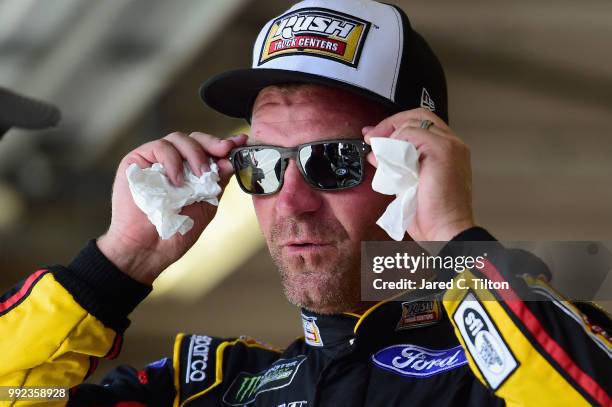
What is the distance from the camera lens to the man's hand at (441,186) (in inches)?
57.3

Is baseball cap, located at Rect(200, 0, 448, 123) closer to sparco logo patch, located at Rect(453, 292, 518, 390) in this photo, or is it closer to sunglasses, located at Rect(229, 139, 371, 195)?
sunglasses, located at Rect(229, 139, 371, 195)

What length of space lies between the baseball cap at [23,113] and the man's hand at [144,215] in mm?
396

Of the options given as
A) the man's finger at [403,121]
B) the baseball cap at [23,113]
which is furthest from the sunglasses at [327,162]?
the baseball cap at [23,113]

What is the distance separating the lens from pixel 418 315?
5.81 ft

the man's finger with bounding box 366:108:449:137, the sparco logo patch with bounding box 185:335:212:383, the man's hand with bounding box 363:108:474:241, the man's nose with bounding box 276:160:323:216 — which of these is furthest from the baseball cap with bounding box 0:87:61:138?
the man's hand with bounding box 363:108:474:241

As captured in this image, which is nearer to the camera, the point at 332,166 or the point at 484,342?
the point at 484,342

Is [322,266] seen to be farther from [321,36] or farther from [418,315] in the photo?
[321,36]

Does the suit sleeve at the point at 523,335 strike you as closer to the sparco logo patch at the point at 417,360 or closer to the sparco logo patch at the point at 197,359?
the sparco logo patch at the point at 417,360

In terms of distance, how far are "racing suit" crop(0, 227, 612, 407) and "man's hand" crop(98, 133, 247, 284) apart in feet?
0.11

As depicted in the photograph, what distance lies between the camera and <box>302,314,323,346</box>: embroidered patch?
184 cm

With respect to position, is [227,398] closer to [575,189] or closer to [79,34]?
[79,34]

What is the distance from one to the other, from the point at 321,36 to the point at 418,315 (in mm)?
532

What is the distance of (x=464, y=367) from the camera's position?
5.39 ft

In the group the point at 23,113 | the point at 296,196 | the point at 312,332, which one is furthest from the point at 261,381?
the point at 23,113
